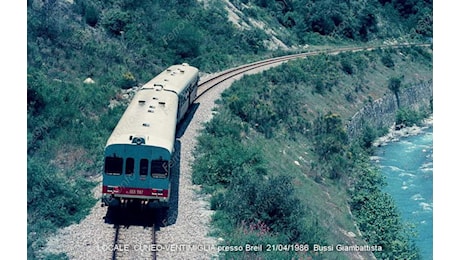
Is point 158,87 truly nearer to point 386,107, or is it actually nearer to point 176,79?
point 176,79

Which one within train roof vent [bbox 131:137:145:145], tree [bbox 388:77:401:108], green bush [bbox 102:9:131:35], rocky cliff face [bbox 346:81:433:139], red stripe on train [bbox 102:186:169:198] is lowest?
red stripe on train [bbox 102:186:169:198]

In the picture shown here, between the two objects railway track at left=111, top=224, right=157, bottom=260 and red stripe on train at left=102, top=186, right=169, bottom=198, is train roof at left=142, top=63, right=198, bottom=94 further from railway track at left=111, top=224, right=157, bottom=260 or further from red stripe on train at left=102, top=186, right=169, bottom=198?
railway track at left=111, top=224, right=157, bottom=260

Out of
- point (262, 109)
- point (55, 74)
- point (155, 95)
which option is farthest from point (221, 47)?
point (155, 95)

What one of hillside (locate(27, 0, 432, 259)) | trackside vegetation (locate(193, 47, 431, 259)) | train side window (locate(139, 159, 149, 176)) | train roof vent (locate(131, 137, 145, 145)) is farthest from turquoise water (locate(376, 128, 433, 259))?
train roof vent (locate(131, 137, 145, 145))

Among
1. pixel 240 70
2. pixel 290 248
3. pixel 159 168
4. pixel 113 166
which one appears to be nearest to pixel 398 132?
pixel 240 70

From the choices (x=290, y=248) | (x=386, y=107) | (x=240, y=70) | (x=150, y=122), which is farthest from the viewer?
(x=386, y=107)

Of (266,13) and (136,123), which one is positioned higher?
(266,13)
